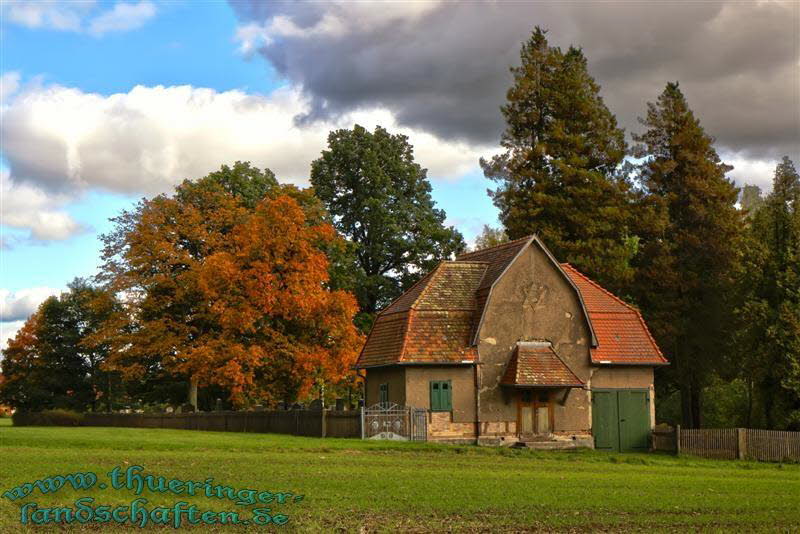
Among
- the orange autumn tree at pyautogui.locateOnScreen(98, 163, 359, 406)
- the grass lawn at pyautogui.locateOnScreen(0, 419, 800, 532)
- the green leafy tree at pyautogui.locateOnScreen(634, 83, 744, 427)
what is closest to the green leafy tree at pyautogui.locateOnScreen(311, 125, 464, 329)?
the orange autumn tree at pyautogui.locateOnScreen(98, 163, 359, 406)

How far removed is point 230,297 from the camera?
173 ft

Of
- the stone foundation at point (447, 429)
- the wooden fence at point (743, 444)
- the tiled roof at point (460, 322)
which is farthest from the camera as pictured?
the tiled roof at point (460, 322)

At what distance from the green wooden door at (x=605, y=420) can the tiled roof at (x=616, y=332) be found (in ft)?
5.19

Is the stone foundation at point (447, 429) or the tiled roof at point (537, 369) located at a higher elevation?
the tiled roof at point (537, 369)

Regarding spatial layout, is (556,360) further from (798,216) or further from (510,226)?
(510,226)

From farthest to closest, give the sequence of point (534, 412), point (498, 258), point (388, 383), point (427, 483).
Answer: point (498, 258) < point (388, 383) < point (534, 412) < point (427, 483)

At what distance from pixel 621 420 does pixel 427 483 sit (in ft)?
68.9

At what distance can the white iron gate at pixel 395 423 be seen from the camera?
39031 millimetres

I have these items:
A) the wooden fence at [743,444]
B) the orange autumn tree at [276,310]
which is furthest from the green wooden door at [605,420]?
the orange autumn tree at [276,310]

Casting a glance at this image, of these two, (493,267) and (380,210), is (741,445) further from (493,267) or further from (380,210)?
(380,210)

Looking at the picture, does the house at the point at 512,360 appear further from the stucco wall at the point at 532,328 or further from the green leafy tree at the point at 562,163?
the green leafy tree at the point at 562,163

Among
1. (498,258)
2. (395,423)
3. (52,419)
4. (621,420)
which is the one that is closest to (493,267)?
(498,258)

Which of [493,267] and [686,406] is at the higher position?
[493,267]

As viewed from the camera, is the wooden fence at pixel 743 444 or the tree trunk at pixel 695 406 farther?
the tree trunk at pixel 695 406
